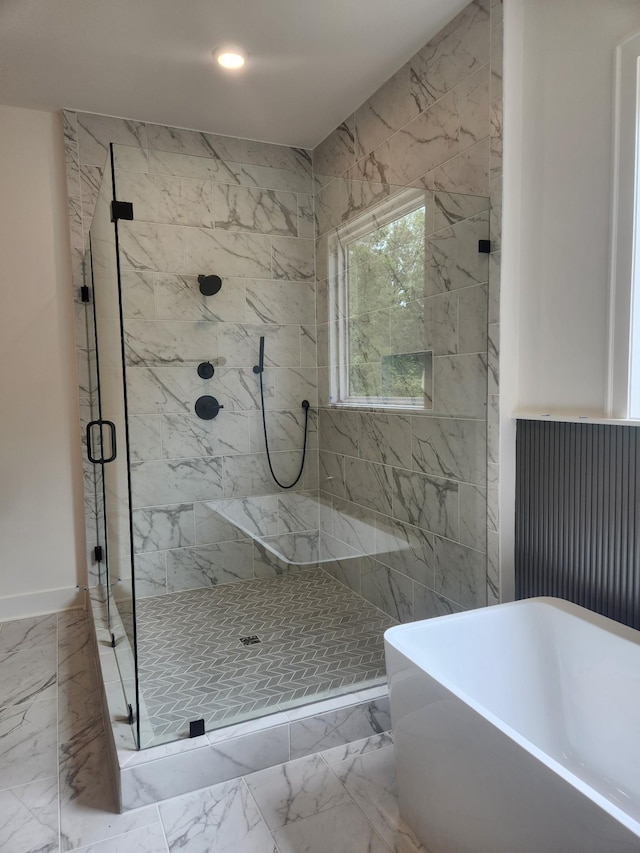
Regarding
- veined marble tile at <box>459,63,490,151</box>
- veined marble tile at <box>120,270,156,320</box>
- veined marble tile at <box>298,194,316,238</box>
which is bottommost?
veined marble tile at <box>120,270,156,320</box>

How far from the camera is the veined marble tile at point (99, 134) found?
309 cm

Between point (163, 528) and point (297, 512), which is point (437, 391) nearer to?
point (297, 512)

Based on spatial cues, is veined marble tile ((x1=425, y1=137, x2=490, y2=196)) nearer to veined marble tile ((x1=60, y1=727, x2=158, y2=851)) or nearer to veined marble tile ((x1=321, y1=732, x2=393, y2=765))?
veined marble tile ((x1=321, y1=732, x2=393, y2=765))

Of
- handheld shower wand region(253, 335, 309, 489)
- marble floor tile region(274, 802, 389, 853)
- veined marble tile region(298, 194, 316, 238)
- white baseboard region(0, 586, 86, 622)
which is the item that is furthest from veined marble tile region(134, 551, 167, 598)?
veined marble tile region(298, 194, 316, 238)

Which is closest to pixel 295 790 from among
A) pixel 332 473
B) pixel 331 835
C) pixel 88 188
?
pixel 331 835

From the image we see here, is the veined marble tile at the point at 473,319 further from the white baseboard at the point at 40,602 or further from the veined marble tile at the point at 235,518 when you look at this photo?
the white baseboard at the point at 40,602

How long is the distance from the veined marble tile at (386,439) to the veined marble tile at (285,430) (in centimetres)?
24

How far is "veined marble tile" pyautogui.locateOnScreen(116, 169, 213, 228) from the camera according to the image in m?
2.12

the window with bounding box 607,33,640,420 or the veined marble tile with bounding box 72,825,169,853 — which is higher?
the window with bounding box 607,33,640,420

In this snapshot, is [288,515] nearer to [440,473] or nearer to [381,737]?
[440,473]

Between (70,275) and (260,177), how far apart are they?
123cm

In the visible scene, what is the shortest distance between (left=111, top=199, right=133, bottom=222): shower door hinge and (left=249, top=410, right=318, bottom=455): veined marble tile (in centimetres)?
102

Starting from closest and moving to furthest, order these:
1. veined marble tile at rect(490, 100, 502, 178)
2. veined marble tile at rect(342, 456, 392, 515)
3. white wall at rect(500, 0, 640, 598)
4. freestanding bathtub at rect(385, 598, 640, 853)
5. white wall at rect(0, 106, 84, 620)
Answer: freestanding bathtub at rect(385, 598, 640, 853)
white wall at rect(500, 0, 640, 598)
veined marble tile at rect(490, 100, 502, 178)
veined marble tile at rect(342, 456, 392, 515)
white wall at rect(0, 106, 84, 620)

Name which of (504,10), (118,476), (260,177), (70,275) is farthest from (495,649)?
(70,275)
